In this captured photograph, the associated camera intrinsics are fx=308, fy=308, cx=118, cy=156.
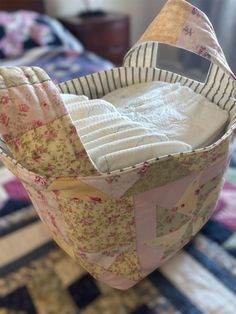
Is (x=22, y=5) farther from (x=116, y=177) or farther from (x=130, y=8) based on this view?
(x=116, y=177)

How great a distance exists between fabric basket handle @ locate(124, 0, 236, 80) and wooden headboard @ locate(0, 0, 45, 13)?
1770mm

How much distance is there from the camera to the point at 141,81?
784 millimetres

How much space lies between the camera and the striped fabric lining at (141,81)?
674 millimetres

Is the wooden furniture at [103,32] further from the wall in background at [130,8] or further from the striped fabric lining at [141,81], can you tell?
the striped fabric lining at [141,81]

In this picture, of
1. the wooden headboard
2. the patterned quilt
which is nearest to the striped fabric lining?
the patterned quilt

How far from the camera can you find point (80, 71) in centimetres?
155

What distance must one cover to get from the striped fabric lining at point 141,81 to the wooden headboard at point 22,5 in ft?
5.59

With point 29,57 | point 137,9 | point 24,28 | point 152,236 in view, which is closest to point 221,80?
point 152,236

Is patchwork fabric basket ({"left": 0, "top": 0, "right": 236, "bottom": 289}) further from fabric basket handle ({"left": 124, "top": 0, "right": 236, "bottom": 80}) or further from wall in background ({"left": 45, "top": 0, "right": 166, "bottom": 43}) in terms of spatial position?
wall in background ({"left": 45, "top": 0, "right": 166, "bottom": 43})

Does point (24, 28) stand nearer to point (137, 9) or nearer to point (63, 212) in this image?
point (137, 9)

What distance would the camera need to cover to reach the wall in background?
7.59 feet

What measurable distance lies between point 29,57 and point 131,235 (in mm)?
1475

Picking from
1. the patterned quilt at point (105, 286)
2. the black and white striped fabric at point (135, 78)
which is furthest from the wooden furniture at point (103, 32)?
the patterned quilt at point (105, 286)

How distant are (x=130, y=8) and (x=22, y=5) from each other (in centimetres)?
93
